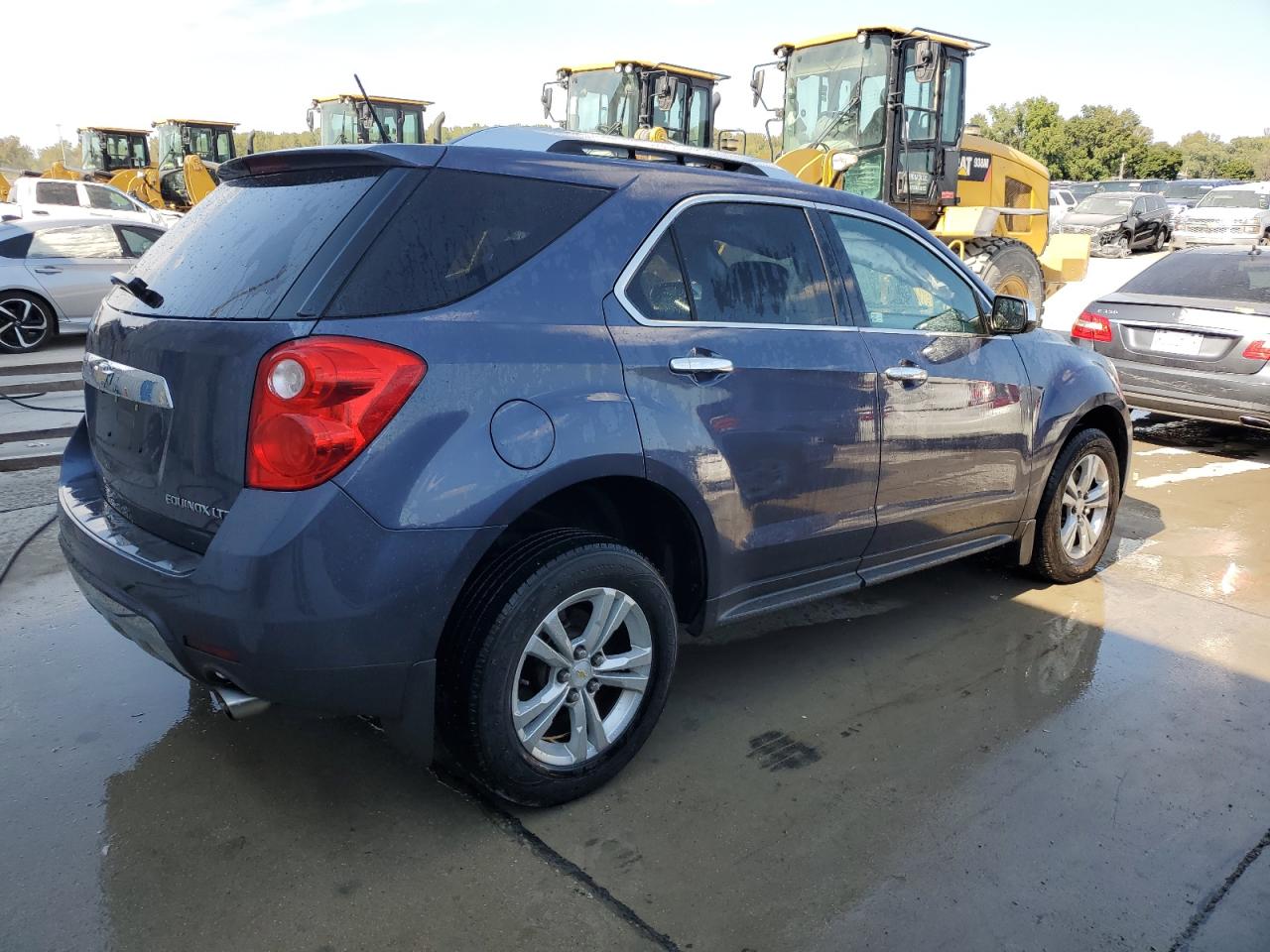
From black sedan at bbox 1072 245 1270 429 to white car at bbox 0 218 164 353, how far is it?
9.46m

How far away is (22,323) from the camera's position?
1121cm

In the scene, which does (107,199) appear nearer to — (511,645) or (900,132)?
(900,132)

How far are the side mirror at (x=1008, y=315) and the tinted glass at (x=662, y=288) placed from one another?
1.77m

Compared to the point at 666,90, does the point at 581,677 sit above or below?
below

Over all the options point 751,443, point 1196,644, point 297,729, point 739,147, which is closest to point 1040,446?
point 1196,644

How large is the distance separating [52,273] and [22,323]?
2.14ft

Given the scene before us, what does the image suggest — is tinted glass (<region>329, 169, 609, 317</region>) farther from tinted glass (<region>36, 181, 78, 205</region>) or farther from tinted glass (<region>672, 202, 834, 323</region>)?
tinted glass (<region>36, 181, 78, 205</region>)

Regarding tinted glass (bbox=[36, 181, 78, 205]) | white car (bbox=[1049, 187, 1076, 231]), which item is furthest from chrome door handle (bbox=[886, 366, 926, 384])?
white car (bbox=[1049, 187, 1076, 231])

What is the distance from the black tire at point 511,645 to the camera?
269 centimetres

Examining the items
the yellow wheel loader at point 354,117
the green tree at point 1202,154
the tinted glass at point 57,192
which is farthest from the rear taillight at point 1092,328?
the green tree at point 1202,154

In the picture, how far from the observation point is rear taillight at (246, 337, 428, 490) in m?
2.47

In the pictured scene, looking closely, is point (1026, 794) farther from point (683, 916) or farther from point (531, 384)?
point (531, 384)

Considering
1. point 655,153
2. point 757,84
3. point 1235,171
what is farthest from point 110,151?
point 1235,171

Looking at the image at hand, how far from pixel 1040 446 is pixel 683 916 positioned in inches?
113
